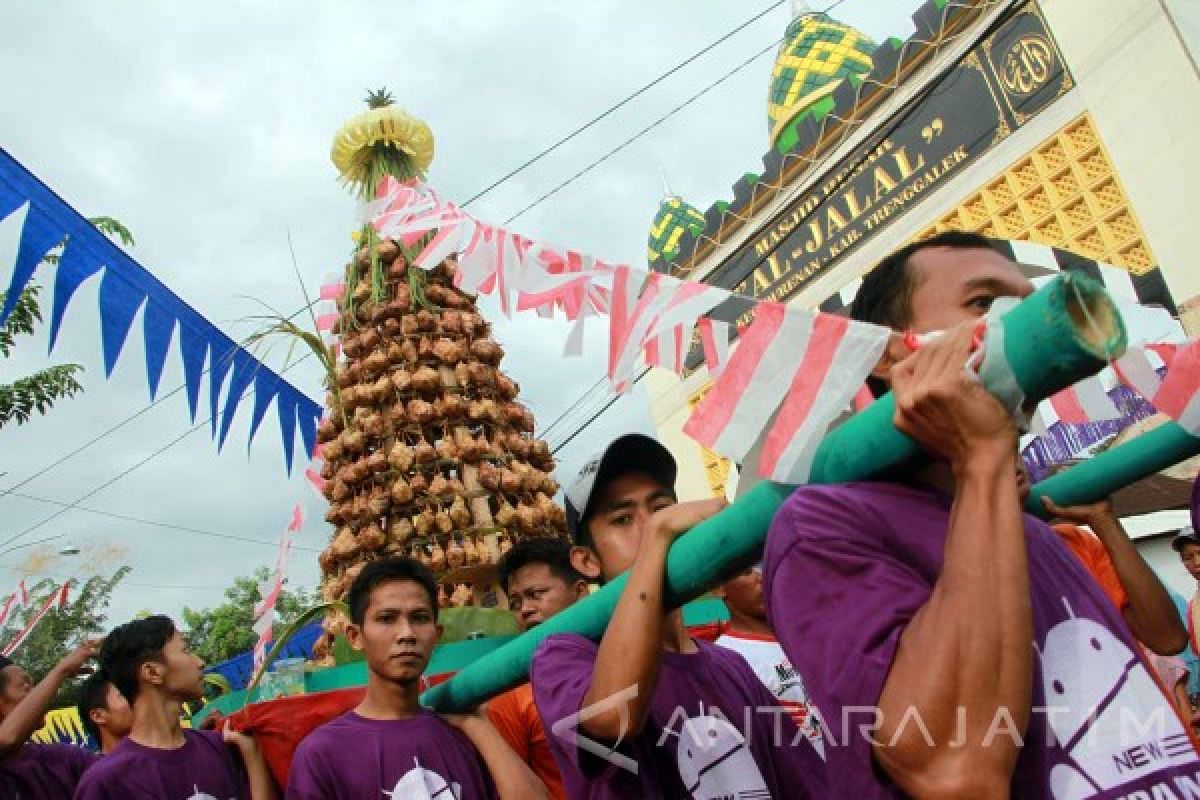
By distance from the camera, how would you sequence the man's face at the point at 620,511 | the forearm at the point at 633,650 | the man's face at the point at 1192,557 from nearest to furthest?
the forearm at the point at 633,650
the man's face at the point at 620,511
the man's face at the point at 1192,557

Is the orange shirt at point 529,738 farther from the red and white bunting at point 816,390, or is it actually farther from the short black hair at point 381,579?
the red and white bunting at point 816,390

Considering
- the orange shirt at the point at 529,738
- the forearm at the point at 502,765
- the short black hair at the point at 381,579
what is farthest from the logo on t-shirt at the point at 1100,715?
the short black hair at the point at 381,579

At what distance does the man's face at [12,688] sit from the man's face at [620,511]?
3.36 metres

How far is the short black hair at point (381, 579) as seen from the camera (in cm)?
288

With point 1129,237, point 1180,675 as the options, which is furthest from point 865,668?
point 1129,237

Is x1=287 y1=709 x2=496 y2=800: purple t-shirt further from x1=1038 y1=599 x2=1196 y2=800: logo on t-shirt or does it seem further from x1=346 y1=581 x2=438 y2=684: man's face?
x1=1038 y1=599 x2=1196 y2=800: logo on t-shirt

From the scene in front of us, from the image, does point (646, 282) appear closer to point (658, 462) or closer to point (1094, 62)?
point (658, 462)

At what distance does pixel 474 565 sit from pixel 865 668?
3.48 metres

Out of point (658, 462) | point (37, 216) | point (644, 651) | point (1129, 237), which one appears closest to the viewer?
point (644, 651)

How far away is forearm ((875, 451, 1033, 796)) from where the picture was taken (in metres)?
0.89

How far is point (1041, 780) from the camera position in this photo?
96cm

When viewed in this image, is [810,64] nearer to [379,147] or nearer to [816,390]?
[379,147]

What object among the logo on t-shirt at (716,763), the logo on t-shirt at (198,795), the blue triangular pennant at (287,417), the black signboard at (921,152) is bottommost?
the logo on t-shirt at (716,763)

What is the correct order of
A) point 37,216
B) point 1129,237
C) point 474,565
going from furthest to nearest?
point 1129,237, point 37,216, point 474,565
